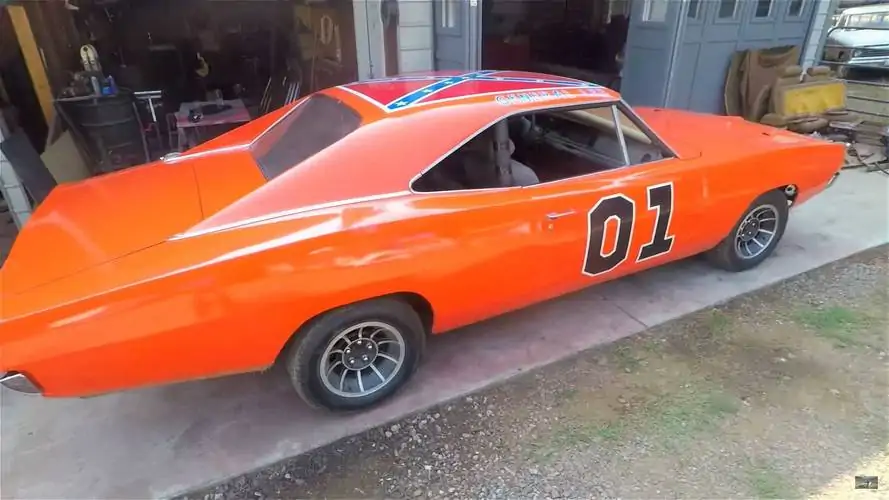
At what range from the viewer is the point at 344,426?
253cm

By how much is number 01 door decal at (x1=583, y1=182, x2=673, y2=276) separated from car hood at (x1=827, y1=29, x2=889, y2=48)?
831 centimetres

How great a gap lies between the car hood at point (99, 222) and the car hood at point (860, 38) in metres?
10.4

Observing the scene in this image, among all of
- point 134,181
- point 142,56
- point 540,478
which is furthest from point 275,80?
point 540,478

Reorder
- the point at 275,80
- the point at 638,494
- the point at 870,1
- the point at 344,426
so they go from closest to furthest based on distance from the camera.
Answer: the point at 638,494 < the point at 344,426 < the point at 275,80 < the point at 870,1

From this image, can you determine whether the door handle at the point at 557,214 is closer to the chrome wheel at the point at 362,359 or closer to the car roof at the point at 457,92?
the car roof at the point at 457,92

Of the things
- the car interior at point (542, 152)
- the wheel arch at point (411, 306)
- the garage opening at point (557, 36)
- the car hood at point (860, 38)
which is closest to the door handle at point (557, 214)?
the car interior at point (542, 152)

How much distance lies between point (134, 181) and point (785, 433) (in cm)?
329

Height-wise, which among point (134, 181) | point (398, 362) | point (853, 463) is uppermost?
point (134, 181)

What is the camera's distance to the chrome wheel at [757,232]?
142 inches

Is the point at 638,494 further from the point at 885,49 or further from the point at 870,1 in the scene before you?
the point at 870,1

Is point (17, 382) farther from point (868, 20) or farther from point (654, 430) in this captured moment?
point (868, 20)

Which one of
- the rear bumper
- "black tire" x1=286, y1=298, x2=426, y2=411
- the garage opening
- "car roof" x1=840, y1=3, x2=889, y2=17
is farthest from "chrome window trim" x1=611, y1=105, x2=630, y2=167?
"car roof" x1=840, y1=3, x2=889, y2=17

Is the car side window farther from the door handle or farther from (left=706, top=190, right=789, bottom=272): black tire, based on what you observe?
(left=706, top=190, right=789, bottom=272): black tire

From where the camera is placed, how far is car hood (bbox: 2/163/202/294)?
210cm
